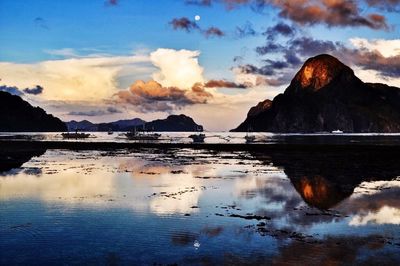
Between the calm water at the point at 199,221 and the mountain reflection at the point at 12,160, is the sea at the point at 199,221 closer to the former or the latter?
the calm water at the point at 199,221

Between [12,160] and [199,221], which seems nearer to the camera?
[199,221]

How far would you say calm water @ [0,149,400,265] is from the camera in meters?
13.0

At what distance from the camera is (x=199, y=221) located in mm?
18203

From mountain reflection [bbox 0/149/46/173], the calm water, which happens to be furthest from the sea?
mountain reflection [bbox 0/149/46/173]

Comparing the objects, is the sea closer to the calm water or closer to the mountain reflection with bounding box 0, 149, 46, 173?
the calm water

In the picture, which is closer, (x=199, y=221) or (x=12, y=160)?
(x=199, y=221)

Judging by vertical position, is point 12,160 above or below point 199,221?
above

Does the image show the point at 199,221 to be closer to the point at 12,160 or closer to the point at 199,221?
the point at 199,221

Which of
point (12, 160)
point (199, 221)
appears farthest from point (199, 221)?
Result: point (12, 160)

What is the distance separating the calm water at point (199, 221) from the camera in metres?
13.0

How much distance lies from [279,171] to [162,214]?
77.6ft

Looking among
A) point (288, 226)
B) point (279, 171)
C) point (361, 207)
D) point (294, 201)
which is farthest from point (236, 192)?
point (279, 171)

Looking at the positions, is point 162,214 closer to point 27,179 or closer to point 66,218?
point 66,218

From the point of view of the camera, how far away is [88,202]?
76.5ft
